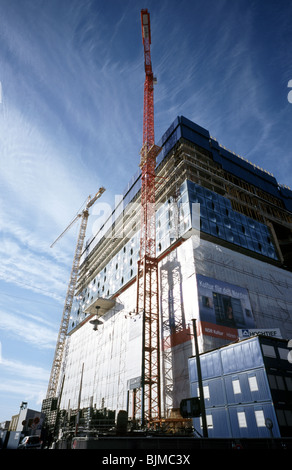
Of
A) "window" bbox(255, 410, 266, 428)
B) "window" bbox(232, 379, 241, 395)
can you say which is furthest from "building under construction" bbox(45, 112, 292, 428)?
"window" bbox(255, 410, 266, 428)

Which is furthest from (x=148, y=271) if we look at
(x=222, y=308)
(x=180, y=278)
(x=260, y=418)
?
(x=260, y=418)

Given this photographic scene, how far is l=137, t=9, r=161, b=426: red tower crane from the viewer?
3425 cm

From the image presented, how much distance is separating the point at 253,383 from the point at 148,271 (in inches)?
995

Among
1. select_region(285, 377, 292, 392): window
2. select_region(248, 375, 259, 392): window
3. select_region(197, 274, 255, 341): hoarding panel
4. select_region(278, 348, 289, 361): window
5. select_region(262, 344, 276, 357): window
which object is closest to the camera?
select_region(248, 375, 259, 392): window

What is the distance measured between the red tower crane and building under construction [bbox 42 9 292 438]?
7.6 inches

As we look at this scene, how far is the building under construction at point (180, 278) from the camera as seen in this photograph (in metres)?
34.6

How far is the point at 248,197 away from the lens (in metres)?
57.3

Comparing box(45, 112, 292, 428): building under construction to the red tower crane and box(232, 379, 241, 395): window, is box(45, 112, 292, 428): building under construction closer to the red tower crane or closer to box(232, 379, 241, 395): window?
the red tower crane

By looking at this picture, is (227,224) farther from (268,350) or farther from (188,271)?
(268,350)

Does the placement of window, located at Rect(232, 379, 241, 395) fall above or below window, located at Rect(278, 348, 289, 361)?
below

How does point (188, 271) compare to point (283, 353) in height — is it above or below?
above

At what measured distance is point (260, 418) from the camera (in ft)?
63.1
